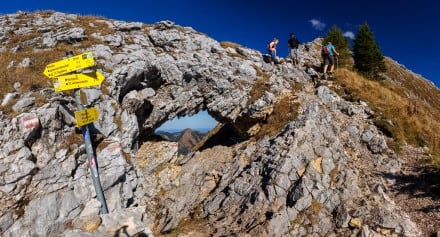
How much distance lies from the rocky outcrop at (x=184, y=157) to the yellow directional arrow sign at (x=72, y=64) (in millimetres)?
4514

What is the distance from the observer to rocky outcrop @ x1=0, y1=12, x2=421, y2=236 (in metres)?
12.6

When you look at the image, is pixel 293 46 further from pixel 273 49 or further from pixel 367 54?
pixel 367 54

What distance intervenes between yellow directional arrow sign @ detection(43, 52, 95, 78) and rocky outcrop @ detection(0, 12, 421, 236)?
4.51m

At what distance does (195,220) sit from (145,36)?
→ 14801 mm

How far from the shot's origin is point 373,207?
45.6 ft

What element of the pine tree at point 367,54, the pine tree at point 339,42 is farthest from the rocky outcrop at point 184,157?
the pine tree at point 339,42

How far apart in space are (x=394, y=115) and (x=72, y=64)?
19.6 metres

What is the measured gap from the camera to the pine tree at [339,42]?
34562 mm

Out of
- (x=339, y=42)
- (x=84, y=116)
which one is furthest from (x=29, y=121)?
(x=339, y=42)

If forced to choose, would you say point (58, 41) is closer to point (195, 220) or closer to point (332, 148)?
point (195, 220)

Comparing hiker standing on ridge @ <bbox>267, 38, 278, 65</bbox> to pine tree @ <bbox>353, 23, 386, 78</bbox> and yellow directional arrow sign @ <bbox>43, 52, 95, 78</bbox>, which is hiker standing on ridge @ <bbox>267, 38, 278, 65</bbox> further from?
yellow directional arrow sign @ <bbox>43, 52, 95, 78</bbox>

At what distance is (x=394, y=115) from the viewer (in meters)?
20.6

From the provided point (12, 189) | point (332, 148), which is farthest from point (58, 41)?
point (332, 148)

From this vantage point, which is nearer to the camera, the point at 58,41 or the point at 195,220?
the point at 195,220
